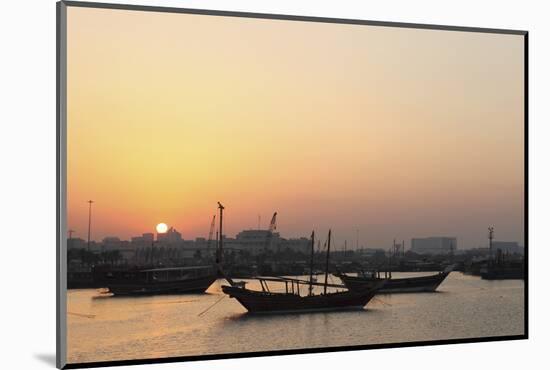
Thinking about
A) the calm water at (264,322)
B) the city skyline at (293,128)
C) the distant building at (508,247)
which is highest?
the city skyline at (293,128)

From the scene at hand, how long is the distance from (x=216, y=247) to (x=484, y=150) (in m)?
2.34

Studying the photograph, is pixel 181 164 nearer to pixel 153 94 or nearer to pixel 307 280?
pixel 153 94

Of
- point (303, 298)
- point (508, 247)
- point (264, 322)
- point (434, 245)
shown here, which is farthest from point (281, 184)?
point (508, 247)

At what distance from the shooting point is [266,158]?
7.74 metres

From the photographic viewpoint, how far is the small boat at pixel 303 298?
770 cm

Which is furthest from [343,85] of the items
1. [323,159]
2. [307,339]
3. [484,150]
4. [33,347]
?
[33,347]

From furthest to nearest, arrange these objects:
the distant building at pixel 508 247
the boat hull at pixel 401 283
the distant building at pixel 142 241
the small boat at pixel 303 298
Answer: the distant building at pixel 508 247 < the boat hull at pixel 401 283 < the small boat at pixel 303 298 < the distant building at pixel 142 241

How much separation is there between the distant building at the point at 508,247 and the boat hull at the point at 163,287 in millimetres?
2297

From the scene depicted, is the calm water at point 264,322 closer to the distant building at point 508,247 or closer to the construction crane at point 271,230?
the distant building at point 508,247

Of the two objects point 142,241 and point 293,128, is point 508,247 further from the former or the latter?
point 142,241

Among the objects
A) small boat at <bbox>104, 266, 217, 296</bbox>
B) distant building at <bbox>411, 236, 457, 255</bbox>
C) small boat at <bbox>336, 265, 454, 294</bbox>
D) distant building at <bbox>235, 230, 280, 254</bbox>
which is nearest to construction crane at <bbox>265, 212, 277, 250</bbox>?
distant building at <bbox>235, 230, 280, 254</bbox>

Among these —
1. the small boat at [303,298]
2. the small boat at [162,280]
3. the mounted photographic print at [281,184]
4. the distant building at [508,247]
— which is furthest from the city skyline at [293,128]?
the small boat at [303,298]

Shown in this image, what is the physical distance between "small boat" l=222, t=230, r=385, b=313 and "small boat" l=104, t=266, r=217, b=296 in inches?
13.2

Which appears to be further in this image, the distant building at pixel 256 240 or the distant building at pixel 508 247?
the distant building at pixel 508 247
